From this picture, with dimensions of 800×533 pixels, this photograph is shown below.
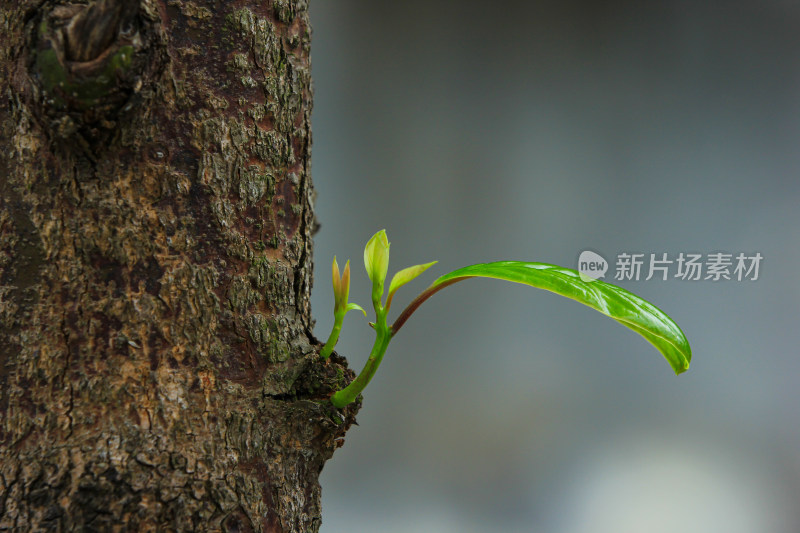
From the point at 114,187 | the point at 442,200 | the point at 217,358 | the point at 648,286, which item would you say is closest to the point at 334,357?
the point at 217,358

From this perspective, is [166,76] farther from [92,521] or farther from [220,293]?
[92,521]

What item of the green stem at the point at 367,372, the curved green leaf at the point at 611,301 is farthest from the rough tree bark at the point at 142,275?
the curved green leaf at the point at 611,301

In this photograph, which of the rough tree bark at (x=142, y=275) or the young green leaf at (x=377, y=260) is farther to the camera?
the young green leaf at (x=377, y=260)

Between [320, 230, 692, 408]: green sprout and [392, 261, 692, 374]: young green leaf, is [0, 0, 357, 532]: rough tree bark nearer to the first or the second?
[320, 230, 692, 408]: green sprout

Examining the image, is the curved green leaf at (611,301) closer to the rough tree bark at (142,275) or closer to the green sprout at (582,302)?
the green sprout at (582,302)

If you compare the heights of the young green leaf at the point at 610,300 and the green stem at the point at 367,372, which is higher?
the young green leaf at the point at 610,300

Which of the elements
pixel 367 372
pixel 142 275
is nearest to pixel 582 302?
pixel 367 372
